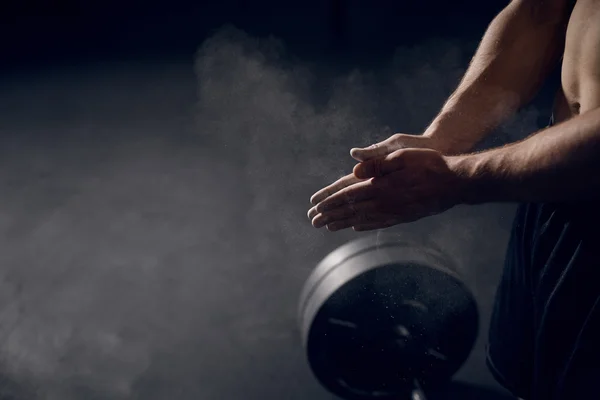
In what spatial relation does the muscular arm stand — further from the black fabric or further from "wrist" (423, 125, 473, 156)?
the black fabric

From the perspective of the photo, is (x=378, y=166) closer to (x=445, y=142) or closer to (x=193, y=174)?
(x=445, y=142)

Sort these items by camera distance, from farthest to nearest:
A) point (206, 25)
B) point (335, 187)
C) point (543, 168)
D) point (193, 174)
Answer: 1. point (206, 25)
2. point (193, 174)
3. point (335, 187)
4. point (543, 168)

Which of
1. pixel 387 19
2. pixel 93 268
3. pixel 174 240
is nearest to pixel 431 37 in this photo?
pixel 387 19

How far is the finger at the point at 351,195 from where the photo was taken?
0.95 m

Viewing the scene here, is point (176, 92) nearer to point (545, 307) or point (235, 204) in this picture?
point (235, 204)

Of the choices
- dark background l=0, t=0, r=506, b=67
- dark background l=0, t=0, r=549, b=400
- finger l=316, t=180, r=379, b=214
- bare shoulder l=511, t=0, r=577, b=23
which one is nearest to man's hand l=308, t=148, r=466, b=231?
finger l=316, t=180, r=379, b=214

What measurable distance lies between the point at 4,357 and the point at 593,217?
1840 millimetres

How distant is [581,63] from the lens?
942 mm

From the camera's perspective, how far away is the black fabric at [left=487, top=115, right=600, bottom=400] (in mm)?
868

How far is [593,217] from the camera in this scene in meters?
0.84

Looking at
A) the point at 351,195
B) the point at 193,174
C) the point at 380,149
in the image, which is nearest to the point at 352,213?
the point at 351,195

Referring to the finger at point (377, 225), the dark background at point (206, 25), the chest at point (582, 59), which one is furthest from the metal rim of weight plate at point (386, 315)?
the dark background at point (206, 25)

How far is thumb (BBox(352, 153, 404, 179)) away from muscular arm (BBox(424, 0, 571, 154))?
0.23 meters

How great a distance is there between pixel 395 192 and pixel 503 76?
0.45 meters
